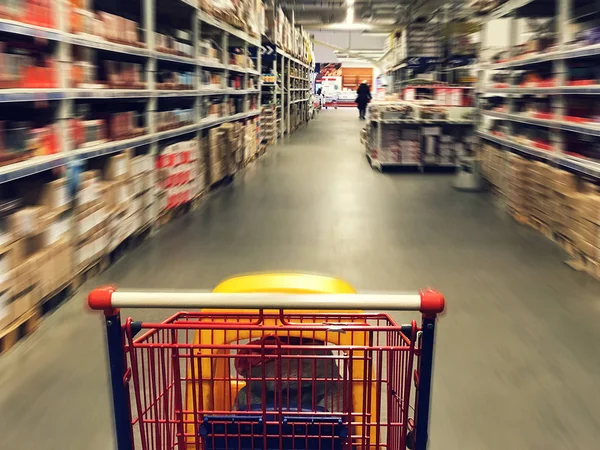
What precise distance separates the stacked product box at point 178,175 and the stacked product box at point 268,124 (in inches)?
261

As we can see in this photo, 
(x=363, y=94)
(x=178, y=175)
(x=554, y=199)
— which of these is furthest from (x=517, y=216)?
(x=363, y=94)

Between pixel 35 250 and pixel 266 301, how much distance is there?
2513mm

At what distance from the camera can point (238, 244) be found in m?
5.24

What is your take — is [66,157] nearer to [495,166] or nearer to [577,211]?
[577,211]

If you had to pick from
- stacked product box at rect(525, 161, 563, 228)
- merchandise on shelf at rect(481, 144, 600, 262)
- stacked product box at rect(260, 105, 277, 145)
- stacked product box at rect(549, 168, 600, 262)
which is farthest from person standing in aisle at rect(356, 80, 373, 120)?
stacked product box at rect(549, 168, 600, 262)

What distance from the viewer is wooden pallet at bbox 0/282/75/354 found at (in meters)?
3.06

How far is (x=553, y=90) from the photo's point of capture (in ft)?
18.5

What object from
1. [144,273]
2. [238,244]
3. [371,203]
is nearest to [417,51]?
[371,203]

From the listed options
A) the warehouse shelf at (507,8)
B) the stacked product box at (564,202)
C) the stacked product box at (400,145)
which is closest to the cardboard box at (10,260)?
the stacked product box at (564,202)

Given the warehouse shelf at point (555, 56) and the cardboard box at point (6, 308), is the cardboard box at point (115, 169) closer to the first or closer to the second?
the cardboard box at point (6, 308)

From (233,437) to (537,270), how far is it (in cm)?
357

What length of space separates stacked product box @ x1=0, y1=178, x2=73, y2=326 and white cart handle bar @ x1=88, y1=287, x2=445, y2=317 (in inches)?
76.2

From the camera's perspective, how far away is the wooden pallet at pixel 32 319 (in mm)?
3061

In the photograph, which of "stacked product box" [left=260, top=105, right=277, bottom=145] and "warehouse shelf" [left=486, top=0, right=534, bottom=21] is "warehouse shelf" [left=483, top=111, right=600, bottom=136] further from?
"stacked product box" [left=260, top=105, right=277, bottom=145]
